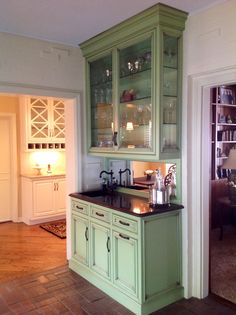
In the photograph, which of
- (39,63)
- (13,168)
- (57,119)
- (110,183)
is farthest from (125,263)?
(57,119)

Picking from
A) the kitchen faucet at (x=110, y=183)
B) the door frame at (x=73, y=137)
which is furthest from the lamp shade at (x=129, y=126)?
the kitchen faucet at (x=110, y=183)

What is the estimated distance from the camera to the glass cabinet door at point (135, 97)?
312 centimetres

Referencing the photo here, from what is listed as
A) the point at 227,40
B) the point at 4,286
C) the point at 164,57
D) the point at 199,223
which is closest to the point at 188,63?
the point at 164,57

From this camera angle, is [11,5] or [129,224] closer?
[11,5]

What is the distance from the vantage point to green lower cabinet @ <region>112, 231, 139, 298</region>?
2.83 m

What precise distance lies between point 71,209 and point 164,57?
2.14 metres

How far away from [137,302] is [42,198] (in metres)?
3.57

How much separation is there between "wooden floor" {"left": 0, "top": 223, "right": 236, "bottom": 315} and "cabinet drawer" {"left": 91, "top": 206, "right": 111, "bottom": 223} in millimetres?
798

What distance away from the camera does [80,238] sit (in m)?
3.65

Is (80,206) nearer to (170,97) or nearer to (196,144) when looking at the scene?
(196,144)

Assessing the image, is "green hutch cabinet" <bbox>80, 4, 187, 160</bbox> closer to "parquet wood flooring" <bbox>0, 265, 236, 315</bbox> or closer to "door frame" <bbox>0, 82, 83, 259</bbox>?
"door frame" <bbox>0, 82, 83, 259</bbox>

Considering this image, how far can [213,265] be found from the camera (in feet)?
12.9

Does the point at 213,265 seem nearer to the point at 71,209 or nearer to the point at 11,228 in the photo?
the point at 71,209

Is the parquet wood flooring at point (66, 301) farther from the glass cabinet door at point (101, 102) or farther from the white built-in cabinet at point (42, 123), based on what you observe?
the white built-in cabinet at point (42, 123)
